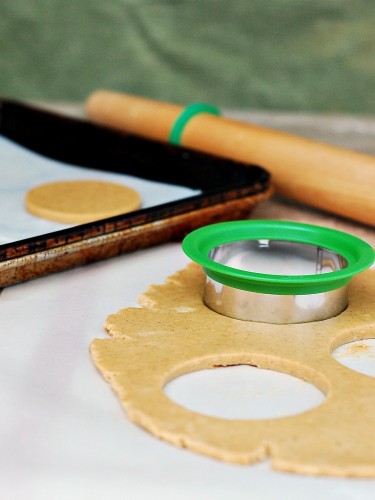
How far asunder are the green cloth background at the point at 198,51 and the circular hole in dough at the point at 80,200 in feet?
3.36

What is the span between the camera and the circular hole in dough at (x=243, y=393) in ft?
2.67

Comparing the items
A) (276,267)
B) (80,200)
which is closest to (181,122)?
(80,200)

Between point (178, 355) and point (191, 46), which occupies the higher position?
point (191, 46)

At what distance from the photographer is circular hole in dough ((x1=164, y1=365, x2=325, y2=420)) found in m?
0.81

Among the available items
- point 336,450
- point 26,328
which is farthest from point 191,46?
point 336,450

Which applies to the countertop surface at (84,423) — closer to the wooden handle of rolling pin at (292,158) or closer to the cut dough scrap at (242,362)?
the cut dough scrap at (242,362)

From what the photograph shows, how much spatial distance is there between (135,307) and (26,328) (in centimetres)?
15

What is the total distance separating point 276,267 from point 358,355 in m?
0.25

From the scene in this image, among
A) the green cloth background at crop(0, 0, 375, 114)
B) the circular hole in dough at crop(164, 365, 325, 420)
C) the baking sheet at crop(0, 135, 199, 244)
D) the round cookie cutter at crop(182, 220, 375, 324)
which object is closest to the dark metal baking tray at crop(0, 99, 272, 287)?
the baking sheet at crop(0, 135, 199, 244)

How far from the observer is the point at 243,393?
85 cm

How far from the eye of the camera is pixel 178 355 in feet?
2.93

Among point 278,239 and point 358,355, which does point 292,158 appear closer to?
point 278,239

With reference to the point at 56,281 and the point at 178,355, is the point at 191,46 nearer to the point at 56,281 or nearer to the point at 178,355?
the point at 56,281

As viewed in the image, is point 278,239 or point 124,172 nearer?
point 278,239
